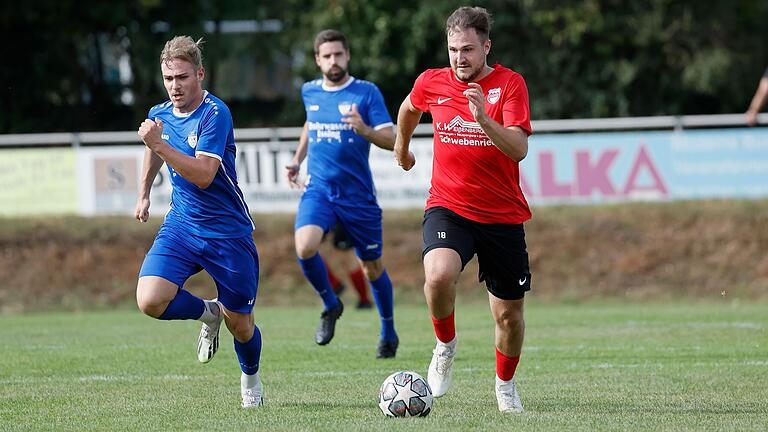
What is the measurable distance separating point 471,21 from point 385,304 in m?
3.80

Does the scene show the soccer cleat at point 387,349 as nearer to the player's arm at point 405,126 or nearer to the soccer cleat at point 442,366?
the soccer cleat at point 442,366

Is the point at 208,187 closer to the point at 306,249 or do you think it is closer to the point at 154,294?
the point at 154,294

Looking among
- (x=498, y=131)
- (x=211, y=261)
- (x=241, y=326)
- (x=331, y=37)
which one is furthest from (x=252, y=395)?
(x=331, y=37)

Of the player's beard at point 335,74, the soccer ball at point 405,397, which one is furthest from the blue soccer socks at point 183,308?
the player's beard at point 335,74

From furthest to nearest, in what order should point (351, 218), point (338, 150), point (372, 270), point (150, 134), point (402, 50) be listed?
point (402, 50)
point (338, 150)
point (351, 218)
point (372, 270)
point (150, 134)

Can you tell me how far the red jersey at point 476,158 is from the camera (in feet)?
22.4

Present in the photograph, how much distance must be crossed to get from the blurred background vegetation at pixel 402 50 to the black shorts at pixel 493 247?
66.2ft

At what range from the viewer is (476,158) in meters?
6.88

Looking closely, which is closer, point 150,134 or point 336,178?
point 150,134

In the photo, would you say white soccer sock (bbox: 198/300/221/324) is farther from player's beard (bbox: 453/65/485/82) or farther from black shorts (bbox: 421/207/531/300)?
player's beard (bbox: 453/65/485/82)

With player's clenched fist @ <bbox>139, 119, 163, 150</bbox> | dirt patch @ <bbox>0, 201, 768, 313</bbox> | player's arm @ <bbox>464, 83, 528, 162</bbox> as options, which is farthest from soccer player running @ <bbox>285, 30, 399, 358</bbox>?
dirt patch @ <bbox>0, 201, 768, 313</bbox>

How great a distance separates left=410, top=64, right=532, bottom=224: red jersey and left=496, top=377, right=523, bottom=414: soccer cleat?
0.90 meters

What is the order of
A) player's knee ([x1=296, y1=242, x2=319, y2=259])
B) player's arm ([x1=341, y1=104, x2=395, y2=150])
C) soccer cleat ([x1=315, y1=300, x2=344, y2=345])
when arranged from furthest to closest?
1. player's knee ([x1=296, y1=242, x2=319, y2=259])
2. soccer cleat ([x1=315, y1=300, x2=344, y2=345])
3. player's arm ([x1=341, y1=104, x2=395, y2=150])

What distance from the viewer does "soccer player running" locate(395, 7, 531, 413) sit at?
6762 millimetres
